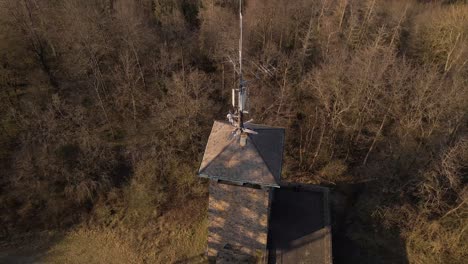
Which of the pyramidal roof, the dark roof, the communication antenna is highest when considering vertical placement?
the communication antenna

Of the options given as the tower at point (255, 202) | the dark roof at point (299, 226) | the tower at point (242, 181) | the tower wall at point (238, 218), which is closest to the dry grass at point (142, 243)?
the tower at point (255, 202)

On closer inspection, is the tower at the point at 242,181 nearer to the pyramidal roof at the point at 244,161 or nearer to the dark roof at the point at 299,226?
the pyramidal roof at the point at 244,161

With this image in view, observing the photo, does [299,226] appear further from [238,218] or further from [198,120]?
[198,120]

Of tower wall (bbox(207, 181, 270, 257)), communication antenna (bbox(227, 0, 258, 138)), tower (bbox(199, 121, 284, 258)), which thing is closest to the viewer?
communication antenna (bbox(227, 0, 258, 138))

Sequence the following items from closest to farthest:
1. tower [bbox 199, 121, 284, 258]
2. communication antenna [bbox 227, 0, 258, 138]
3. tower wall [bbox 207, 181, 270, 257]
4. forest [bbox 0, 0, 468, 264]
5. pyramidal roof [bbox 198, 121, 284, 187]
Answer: communication antenna [bbox 227, 0, 258, 138]
pyramidal roof [bbox 198, 121, 284, 187]
tower [bbox 199, 121, 284, 258]
tower wall [bbox 207, 181, 270, 257]
forest [bbox 0, 0, 468, 264]

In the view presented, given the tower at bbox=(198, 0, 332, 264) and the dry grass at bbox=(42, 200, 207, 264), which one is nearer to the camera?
the tower at bbox=(198, 0, 332, 264)

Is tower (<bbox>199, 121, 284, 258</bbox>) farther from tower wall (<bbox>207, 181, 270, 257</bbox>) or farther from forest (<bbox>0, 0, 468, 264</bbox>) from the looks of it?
forest (<bbox>0, 0, 468, 264</bbox>)

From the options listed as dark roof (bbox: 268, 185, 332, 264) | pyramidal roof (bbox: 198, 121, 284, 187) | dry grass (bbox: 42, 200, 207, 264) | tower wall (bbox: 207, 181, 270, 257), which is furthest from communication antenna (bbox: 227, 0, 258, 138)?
dry grass (bbox: 42, 200, 207, 264)
